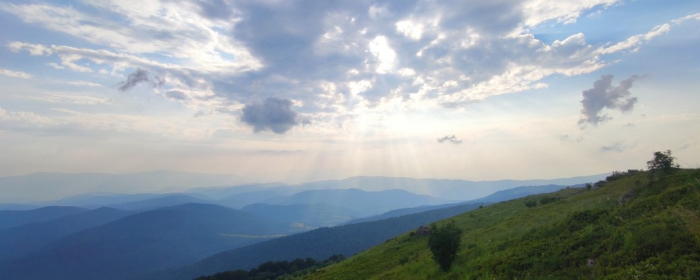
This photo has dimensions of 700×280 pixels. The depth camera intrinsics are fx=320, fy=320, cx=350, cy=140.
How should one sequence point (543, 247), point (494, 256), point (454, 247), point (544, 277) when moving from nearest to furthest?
point (544, 277)
point (543, 247)
point (494, 256)
point (454, 247)

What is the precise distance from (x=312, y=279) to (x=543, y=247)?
113ft

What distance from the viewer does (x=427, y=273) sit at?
91.5 feet

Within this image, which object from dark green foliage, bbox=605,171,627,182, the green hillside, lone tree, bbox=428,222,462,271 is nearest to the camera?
the green hillside

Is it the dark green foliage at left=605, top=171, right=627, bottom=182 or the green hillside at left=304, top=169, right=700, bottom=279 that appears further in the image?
the dark green foliage at left=605, top=171, right=627, bottom=182

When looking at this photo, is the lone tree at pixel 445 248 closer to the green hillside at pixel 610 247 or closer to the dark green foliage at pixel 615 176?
the green hillside at pixel 610 247

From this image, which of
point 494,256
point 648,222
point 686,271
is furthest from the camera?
point 494,256

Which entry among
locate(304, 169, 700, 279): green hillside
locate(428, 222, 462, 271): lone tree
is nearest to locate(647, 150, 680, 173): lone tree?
locate(304, 169, 700, 279): green hillside

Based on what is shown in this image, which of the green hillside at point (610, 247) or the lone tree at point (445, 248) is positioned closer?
the green hillside at point (610, 247)

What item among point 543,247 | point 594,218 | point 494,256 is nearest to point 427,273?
point 494,256

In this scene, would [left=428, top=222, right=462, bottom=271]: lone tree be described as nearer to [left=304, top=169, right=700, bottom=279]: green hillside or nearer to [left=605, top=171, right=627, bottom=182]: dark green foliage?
[left=304, top=169, right=700, bottom=279]: green hillside

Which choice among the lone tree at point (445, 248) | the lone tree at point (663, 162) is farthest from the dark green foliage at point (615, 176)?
the lone tree at point (445, 248)

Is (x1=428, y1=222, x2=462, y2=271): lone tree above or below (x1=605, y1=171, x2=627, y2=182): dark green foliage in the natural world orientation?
below

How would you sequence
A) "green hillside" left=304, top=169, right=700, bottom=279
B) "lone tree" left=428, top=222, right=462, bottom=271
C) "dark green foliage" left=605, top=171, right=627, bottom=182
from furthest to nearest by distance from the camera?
1. "dark green foliage" left=605, top=171, right=627, bottom=182
2. "lone tree" left=428, top=222, right=462, bottom=271
3. "green hillside" left=304, top=169, right=700, bottom=279

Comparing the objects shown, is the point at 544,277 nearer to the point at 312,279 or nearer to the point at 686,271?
the point at 686,271
